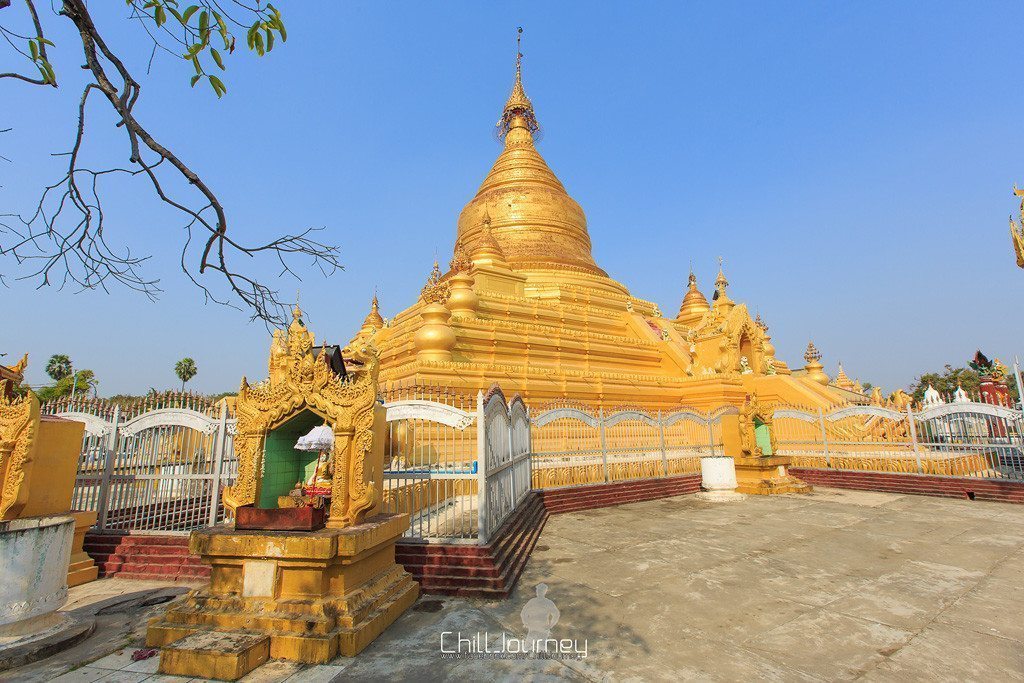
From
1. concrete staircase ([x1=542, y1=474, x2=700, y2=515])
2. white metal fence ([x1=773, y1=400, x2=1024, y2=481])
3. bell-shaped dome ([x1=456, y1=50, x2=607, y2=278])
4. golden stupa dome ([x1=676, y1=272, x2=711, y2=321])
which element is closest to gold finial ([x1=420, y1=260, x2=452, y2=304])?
bell-shaped dome ([x1=456, y1=50, x2=607, y2=278])

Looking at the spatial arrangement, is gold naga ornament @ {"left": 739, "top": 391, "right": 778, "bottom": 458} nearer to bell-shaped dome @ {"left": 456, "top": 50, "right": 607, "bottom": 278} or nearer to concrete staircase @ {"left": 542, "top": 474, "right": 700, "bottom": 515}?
concrete staircase @ {"left": 542, "top": 474, "right": 700, "bottom": 515}

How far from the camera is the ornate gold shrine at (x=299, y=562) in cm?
400

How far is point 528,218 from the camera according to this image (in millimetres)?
28141

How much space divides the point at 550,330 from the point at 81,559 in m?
15.7

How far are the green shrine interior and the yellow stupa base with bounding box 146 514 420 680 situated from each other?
3.80 feet

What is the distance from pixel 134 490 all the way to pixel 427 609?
20.5ft

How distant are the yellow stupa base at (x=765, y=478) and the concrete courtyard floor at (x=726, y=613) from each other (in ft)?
14.4

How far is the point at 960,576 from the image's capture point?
230 inches

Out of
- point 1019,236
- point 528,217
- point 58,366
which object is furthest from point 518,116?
point 58,366

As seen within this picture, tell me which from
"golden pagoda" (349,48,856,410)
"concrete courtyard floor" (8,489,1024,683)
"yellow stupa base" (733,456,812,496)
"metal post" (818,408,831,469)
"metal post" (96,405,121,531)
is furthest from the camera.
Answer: "golden pagoda" (349,48,856,410)

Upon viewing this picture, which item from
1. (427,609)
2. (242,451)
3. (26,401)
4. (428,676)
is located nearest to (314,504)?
(242,451)

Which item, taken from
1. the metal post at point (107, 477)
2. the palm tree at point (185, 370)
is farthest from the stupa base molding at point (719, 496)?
the palm tree at point (185, 370)

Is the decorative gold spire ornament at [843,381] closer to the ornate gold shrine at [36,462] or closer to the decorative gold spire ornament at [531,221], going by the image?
the decorative gold spire ornament at [531,221]

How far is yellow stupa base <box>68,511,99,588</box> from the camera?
6.79 meters
